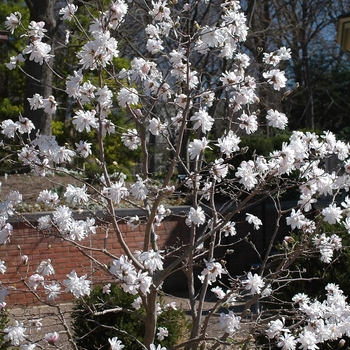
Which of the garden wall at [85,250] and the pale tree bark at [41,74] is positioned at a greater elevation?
the pale tree bark at [41,74]

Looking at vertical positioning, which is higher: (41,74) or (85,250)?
(41,74)

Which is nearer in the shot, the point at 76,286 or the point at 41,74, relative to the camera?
the point at 76,286

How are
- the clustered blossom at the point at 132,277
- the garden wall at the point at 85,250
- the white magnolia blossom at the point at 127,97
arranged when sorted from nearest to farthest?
the clustered blossom at the point at 132,277
the white magnolia blossom at the point at 127,97
the garden wall at the point at 85,250

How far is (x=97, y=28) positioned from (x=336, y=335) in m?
1.93

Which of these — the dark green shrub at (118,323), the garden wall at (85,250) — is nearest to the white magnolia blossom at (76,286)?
the dark green shrub at (118,323)

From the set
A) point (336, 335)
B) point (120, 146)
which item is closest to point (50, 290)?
point (336, 335)

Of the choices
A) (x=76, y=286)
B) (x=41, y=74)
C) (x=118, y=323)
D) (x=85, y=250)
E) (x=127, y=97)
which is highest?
(x=127, y=97)

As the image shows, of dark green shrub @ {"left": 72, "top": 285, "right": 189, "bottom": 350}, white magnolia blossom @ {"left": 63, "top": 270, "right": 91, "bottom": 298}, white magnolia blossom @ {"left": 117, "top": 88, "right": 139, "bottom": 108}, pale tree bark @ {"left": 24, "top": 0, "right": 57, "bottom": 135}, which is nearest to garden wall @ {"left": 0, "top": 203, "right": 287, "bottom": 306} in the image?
dark green shrub @ {"left": 72, "top": 285, "right": 189, "bottom": 350}

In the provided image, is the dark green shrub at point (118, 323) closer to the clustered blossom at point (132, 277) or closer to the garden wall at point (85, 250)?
the clustered blossom at point (132, 277)

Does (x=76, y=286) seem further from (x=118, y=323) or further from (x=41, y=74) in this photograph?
(x=41, y=74)

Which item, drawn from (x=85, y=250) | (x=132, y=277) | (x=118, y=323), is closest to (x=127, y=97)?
(x=132, y=277)

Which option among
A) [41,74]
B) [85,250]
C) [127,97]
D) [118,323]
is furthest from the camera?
[41,74]

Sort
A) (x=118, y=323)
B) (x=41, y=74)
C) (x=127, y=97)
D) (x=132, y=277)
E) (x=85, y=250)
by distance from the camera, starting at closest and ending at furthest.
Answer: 1. (x=132, y=277)
2. (x=127, y=97)
3. (x=118, y=323)
4. (x=85, y=250)
5. (x=41, y=74)

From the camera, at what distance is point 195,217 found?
2.99 m
